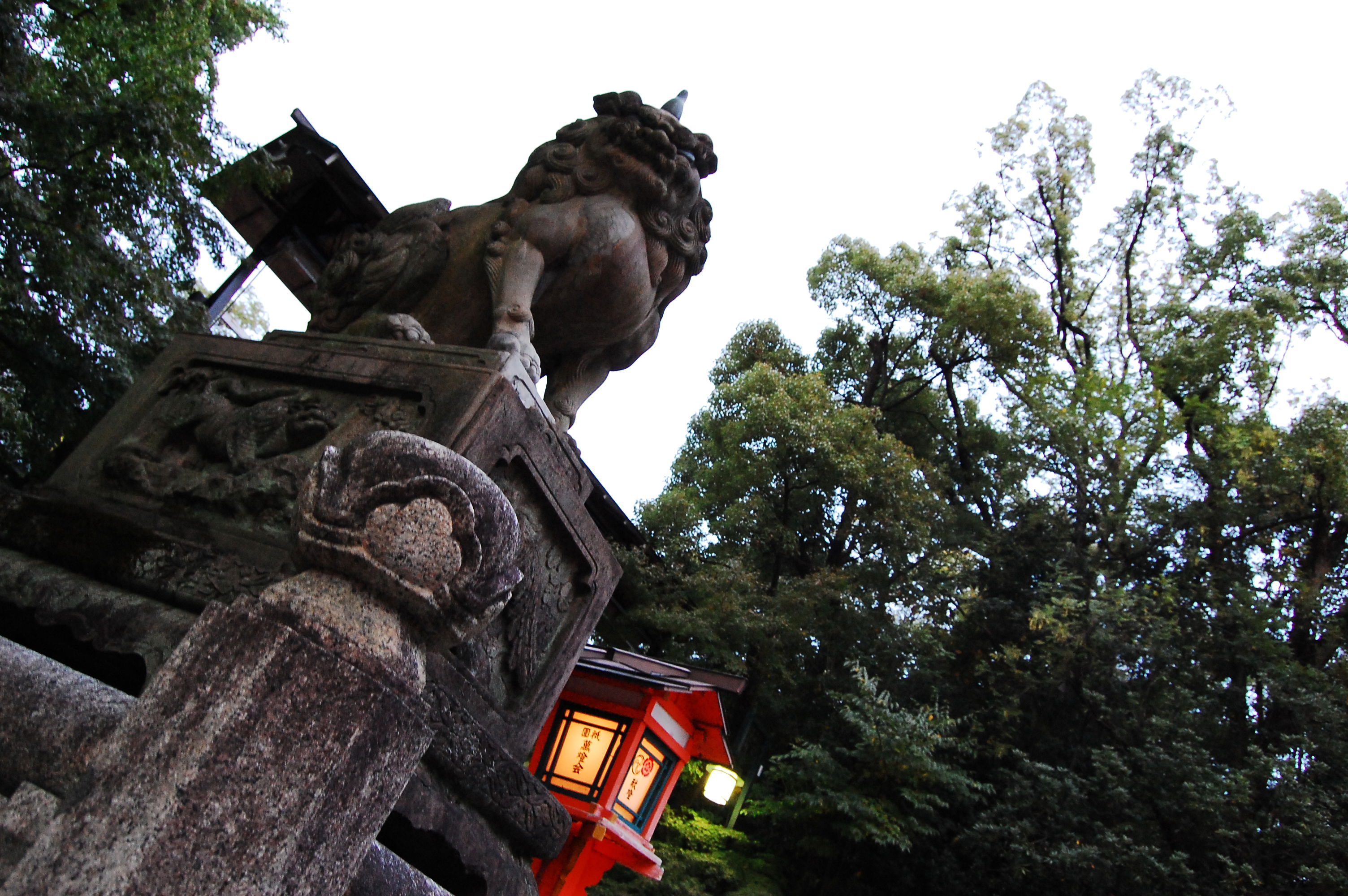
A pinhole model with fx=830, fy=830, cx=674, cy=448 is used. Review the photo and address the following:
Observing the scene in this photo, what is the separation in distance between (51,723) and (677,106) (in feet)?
11.6

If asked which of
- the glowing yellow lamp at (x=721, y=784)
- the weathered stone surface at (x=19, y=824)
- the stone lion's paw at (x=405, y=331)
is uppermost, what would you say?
the glowing yellow lamp at (x=721, y=784)

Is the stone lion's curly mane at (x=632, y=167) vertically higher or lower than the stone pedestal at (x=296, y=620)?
higher

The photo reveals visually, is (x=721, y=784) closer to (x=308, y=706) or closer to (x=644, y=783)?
(x=644, y=783)

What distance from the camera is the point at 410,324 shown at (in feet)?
10.0

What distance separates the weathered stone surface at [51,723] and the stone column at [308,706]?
0.28m

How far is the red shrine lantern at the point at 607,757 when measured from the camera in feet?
22.0

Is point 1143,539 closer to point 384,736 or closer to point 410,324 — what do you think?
point 410,324

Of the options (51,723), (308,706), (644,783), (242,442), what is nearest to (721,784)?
(644,783)

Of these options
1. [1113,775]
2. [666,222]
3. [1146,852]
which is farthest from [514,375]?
[1113,775]

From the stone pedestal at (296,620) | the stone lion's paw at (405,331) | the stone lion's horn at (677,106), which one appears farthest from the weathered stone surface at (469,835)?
the stone lion's horn at (677,106)

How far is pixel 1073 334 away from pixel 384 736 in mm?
18115

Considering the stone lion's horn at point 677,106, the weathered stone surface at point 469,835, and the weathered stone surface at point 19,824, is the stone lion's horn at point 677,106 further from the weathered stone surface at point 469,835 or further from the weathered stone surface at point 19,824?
the weathered stone surface at point 19,824

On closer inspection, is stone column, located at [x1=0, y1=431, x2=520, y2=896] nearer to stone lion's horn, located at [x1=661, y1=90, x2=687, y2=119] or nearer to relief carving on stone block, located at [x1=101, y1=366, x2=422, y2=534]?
relief carving on stone block, located at [x1=101, y1=366, x2=422, y2=534]

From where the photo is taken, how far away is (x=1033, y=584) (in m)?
13.5
